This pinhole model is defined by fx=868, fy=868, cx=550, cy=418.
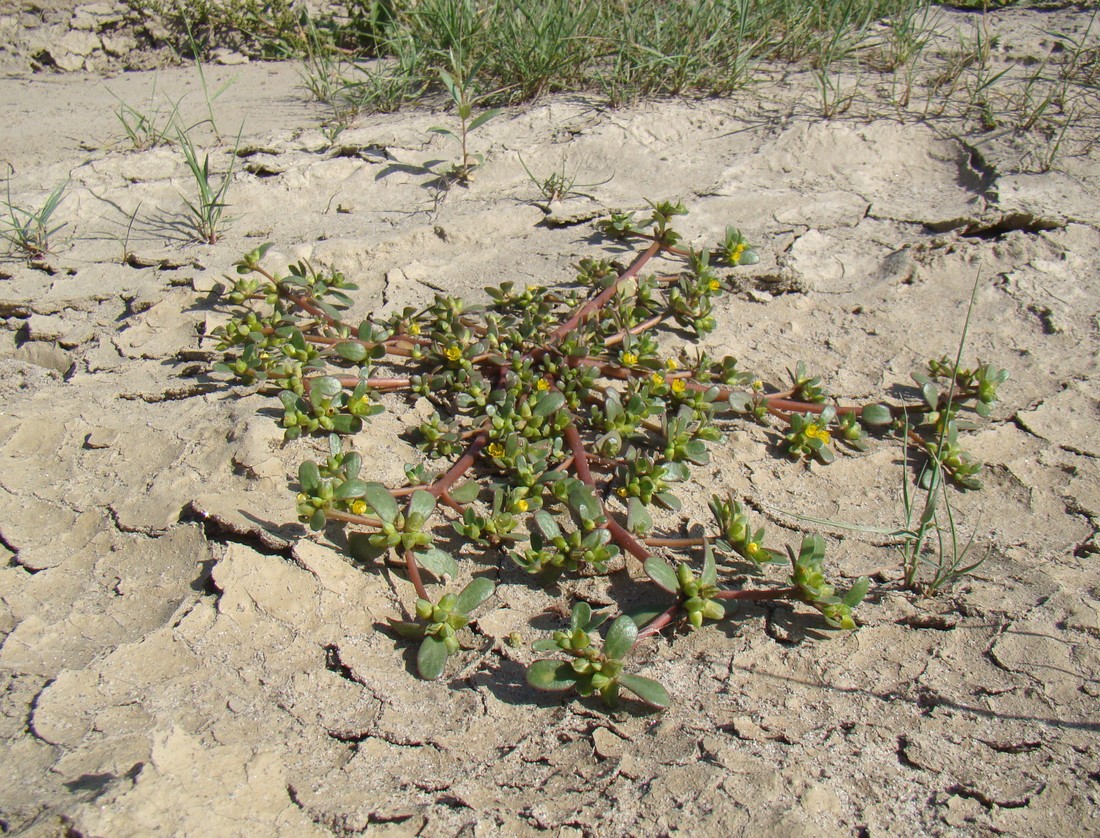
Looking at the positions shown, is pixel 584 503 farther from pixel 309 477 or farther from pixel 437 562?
pixel 309 477

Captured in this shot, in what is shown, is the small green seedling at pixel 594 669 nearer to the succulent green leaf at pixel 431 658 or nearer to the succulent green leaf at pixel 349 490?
the succulent green leaf at pixel 431 658

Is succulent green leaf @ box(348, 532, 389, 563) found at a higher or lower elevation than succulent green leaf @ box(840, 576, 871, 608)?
lower

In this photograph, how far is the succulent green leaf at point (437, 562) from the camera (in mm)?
2074

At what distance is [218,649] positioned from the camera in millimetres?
1874

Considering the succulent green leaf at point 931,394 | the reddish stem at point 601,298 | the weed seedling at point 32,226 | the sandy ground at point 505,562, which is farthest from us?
the weed seedling at point 32,226

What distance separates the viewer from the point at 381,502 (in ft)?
6.74

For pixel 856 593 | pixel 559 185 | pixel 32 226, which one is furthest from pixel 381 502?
pixel 32 226

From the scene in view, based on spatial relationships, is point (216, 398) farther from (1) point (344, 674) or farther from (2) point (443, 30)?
(2) point (443, 30)

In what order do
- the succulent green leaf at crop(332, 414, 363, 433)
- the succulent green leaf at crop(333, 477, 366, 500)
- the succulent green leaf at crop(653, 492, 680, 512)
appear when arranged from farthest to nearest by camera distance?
1. the succulent green leaf at crop(332, 414, 363, 433)
2. the succulent green leaf at crop(653, 492, 680, 512)
3. the succulent green leaf at crop(333, 477, 366, 500)

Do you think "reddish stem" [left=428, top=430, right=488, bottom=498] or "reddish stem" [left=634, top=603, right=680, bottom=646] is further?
"reddish stem" [left=428, top=430, right=488, bottom=498]

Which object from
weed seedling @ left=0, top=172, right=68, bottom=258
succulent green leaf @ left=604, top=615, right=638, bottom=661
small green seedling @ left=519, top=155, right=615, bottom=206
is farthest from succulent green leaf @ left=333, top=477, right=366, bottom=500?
weed seedling @ left=0, top=172, right=68, bottom=258

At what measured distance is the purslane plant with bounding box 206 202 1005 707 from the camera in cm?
198

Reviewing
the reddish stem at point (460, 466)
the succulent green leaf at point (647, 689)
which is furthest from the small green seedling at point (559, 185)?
the succulent green leaf at point (647, 689)

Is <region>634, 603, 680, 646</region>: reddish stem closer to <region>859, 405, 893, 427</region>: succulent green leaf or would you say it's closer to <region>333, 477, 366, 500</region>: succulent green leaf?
<region>333, 477, 366, 500</region>: succulent green leaf
